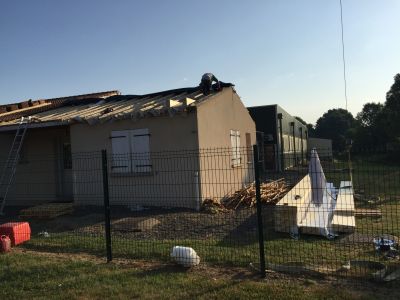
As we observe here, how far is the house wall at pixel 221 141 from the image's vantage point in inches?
589

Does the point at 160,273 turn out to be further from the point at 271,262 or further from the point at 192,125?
the point at 192,125

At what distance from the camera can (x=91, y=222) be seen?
41.3 feet

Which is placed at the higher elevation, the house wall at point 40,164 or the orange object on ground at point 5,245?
the house wall at point 40,164

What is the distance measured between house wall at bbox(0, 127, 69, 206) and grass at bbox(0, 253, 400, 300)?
34.3 ft

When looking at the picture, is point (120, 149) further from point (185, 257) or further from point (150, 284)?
point (150, 284)

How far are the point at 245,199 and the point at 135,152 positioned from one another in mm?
3980

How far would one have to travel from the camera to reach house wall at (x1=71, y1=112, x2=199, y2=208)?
14586 millimetres

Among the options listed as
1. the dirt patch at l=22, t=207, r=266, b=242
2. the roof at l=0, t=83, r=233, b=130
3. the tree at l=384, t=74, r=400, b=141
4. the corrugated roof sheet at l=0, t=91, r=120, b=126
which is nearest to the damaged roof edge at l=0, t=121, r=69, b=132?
the roof at l=0, t=83, r=233, b=130

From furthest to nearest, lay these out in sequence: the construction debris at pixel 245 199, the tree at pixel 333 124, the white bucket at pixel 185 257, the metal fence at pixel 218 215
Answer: the tree at pixel 333 124 < the construction debris at pixel 245 199 < the metal fence at pixel 218 215 < the white bucket at pixel 185 257

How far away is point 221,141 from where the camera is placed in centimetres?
1744

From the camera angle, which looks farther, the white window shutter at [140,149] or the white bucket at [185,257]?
the white window shutter at [140,149]

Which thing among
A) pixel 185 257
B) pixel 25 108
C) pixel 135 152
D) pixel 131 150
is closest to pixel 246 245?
pixel 185 257

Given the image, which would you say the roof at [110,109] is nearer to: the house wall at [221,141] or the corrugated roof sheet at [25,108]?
the corrugated roof sheet at [25,108]

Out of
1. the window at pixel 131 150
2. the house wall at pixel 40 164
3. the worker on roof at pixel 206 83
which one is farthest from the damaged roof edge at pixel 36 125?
the worker on roof at pixel 206 83
